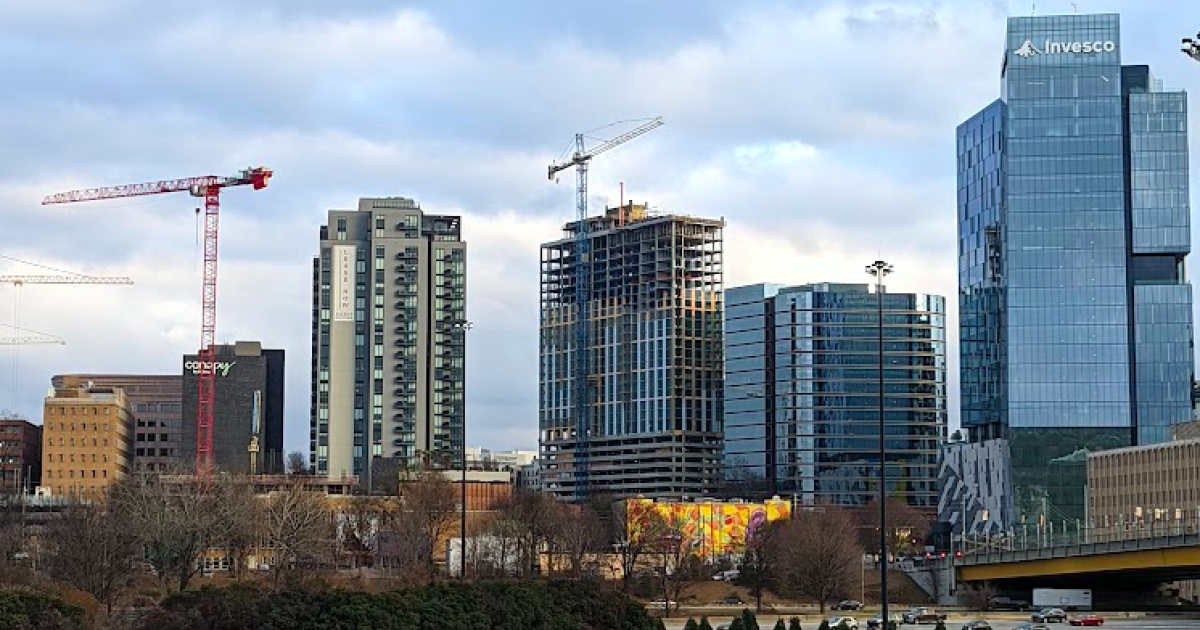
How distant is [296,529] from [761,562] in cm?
4778

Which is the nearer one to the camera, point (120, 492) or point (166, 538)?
point (166, 538)

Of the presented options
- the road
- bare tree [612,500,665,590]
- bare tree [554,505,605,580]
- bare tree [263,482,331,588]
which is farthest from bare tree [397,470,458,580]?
the road

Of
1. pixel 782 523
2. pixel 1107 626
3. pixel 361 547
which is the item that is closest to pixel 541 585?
pixel 1107 626

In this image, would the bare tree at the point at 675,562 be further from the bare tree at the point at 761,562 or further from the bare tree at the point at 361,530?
the bare tree at the point at 361,530

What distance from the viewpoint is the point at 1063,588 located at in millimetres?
169750

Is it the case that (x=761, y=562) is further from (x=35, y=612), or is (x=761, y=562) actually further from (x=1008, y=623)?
(x=35, y=612)

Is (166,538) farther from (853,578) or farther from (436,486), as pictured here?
(853,578)

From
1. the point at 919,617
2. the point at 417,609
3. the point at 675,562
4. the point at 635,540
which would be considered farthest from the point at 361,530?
the point at 417,609

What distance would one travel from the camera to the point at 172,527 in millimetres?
129000

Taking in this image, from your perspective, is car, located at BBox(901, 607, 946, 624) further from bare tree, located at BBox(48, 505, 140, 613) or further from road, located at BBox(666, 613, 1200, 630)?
bare tree, located at BBox(48, 505, 140, 613)

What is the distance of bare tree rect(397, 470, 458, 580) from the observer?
533 feet

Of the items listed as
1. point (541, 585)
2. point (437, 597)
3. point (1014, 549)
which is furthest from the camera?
point (1014, 549)

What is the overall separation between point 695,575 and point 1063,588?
33.9m

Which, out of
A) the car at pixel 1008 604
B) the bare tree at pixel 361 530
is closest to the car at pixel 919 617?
the car at pixel 1008 604
